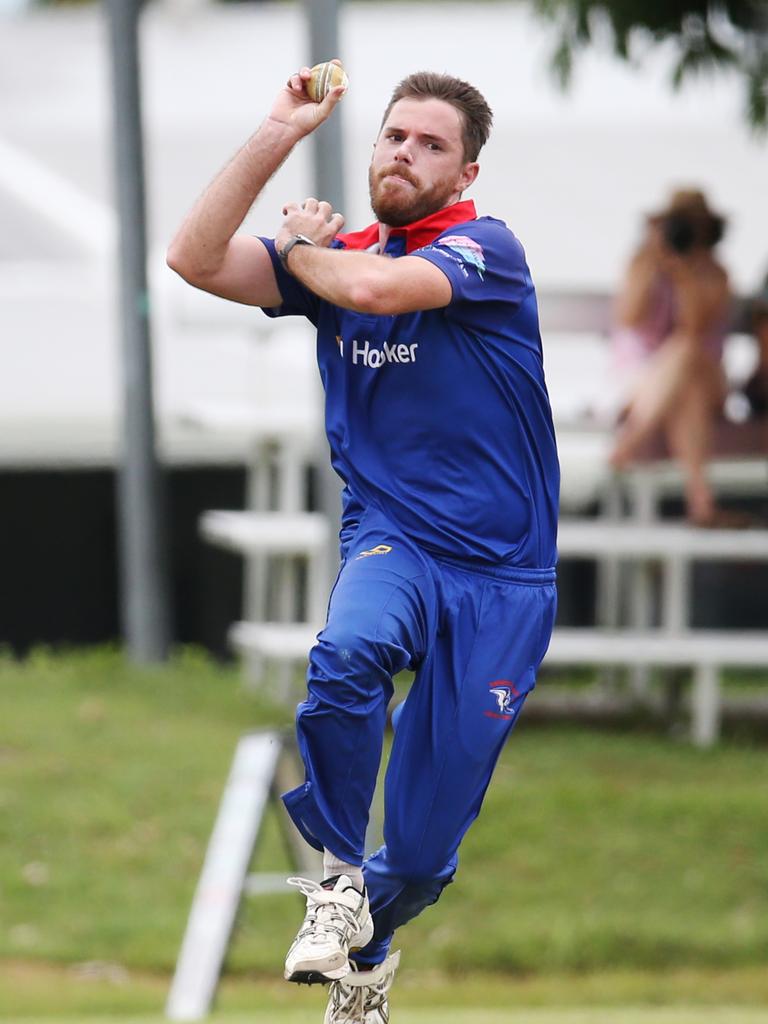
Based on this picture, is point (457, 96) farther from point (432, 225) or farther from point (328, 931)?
point (328, 931)

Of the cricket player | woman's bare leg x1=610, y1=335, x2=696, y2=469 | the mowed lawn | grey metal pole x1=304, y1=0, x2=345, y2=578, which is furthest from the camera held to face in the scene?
the cricket player

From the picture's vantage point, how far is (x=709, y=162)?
56.3 feet

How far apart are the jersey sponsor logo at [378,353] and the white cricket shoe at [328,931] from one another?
1.19m

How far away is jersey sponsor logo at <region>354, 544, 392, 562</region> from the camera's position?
4.80m

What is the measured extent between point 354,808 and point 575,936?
520 centimetres

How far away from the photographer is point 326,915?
4.61 m

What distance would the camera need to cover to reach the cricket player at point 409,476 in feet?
15.2

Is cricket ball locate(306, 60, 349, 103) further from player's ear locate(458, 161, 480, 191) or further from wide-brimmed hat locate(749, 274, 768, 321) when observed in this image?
wide-brimmed hat locate(749, 274, 768, 321)

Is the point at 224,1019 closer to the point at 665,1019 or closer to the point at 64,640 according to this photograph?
the point at 665,1019

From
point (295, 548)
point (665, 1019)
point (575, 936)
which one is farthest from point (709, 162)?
point (665, 1019)

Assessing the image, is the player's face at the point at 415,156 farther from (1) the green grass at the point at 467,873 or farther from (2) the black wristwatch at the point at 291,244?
(1) the green grass at the point at 467,873

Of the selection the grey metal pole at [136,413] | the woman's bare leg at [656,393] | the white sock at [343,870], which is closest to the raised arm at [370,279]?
the white sock at [343,870]

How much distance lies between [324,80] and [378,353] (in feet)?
2.08

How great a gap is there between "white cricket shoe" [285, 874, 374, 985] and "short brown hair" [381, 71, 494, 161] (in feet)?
5.61
